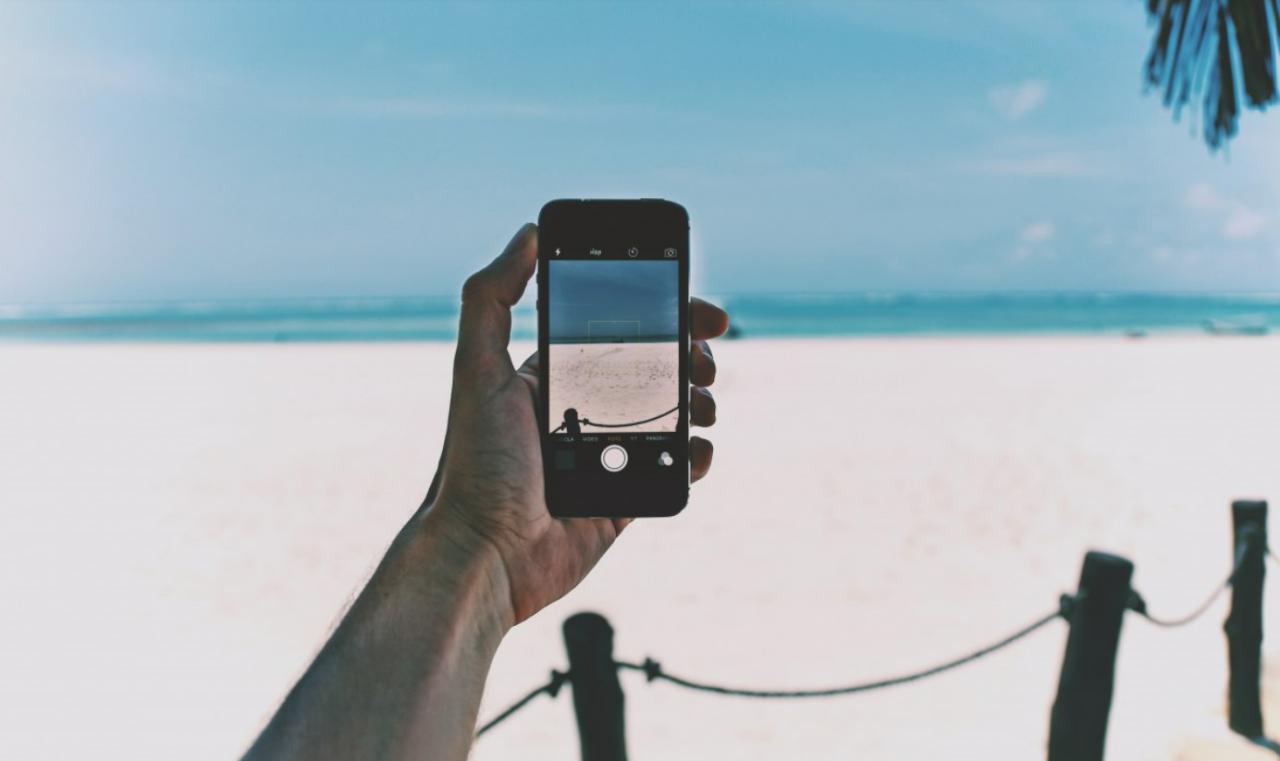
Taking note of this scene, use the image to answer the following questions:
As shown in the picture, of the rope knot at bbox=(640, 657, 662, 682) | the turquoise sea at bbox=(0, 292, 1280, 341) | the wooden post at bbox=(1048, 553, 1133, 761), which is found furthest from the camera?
the turquoise sea at bbox=(0, 292, 1280, 341)

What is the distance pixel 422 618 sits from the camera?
53.0 inches

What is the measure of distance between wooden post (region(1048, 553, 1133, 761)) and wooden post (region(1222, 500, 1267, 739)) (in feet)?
4.46

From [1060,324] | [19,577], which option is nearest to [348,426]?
[19,577]

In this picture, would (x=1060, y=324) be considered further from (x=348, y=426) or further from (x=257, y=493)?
(x=257, y=493)

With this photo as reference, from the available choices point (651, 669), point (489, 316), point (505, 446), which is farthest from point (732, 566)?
point (489, 316)

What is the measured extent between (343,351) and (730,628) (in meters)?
23.1

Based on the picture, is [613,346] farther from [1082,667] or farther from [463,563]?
[1082,667]

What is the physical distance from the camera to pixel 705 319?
1662 millimetres

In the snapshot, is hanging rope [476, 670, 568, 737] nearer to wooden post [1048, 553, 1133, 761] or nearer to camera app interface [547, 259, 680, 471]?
camera app interface [547, 259, 680, 471]

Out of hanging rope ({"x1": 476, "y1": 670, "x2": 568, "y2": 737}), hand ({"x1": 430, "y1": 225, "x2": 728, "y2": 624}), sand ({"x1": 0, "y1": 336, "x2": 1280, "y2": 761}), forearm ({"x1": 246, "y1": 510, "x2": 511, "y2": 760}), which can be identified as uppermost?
hand ({"x1": 430, "y1": 225, "x2": 728, "y2": 624})

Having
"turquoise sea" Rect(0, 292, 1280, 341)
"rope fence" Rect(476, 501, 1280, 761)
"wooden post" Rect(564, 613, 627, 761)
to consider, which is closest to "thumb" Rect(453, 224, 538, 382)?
"rope fence" Rect(476, 501, 1280, 761)

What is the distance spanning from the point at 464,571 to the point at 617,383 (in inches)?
16.4

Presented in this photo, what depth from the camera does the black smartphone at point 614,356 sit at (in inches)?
64.6

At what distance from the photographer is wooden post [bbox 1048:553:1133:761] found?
314 centimetres
